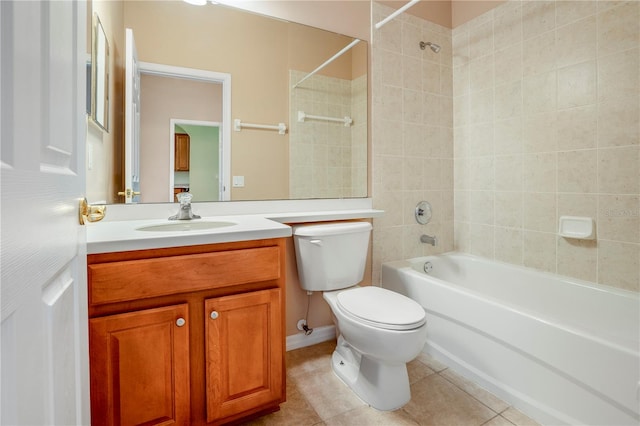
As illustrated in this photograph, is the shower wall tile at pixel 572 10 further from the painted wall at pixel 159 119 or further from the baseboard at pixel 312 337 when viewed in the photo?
the baseboard at pixel 312 337

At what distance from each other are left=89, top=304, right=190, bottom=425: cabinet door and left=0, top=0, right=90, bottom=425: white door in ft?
1.23

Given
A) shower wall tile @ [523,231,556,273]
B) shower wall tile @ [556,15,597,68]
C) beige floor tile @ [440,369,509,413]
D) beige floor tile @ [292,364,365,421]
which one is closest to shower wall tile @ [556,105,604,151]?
shower wall tile @ [556,15,597,68]

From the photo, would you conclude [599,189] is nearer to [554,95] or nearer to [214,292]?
[554,95]

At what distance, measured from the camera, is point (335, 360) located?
1.80m

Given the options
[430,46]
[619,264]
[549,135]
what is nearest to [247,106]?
[430,46]

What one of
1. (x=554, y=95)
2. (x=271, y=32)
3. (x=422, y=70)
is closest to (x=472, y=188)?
(x=554, y=95)

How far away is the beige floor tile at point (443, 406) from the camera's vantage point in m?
1.39

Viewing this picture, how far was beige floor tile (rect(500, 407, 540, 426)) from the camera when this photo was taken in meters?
1.36

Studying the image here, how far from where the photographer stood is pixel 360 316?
1419 millimetres

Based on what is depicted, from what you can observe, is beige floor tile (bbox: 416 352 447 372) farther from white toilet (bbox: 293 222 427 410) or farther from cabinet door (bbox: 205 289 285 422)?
cabinet door (bbox: 205 289 285 422)

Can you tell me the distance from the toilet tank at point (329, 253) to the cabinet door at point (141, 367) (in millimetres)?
746

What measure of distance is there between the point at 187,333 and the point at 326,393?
0.80 m

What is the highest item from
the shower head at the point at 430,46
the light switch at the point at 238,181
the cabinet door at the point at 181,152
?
the shower head at the point at 430,46

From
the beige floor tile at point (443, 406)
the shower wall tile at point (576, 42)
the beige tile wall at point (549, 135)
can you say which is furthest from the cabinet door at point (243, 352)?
the shower wall tile at point (576, 42)
